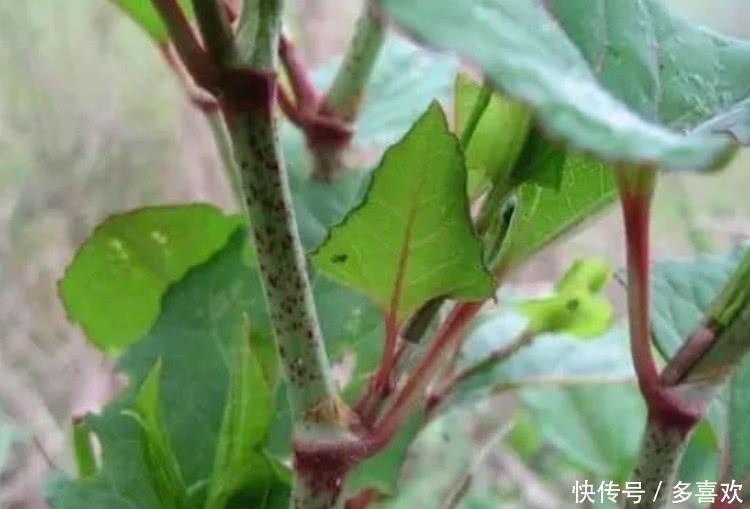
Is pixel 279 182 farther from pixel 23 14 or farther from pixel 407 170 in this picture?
pixel 23 14

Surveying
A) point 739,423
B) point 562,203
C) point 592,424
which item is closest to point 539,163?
point 562,203

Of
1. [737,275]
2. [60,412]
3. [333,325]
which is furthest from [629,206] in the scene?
[60,412]

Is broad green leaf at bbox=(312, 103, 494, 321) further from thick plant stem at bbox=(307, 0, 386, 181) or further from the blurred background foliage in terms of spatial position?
the blurred background foliage

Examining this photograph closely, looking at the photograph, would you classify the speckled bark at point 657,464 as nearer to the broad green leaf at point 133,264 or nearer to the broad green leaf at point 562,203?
the broad green leaf at point 562,203

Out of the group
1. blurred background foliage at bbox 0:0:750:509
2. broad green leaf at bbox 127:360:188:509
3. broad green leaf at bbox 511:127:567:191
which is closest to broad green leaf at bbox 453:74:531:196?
broad green leaf at bbox 511:127:567:191

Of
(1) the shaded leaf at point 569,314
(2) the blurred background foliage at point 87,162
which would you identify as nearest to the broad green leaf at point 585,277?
(1) the shaded leaf at point 569,314

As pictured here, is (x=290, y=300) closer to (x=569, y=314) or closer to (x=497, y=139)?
(x=497, y=139)
